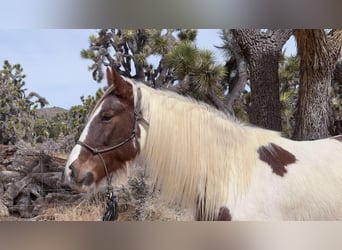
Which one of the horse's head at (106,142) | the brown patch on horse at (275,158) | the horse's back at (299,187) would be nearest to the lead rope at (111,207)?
the horse's head at (106,142)

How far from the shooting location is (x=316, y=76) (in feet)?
8.80

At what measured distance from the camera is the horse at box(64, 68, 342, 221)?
92.3 inches

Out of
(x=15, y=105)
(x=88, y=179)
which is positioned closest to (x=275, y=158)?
(x=88, y=179)

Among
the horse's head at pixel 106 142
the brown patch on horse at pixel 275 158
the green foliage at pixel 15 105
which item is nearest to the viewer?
the brown patch on horse at pixel 275 158

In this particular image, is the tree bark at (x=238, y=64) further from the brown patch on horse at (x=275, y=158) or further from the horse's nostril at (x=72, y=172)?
the horse's nostril at (x=72, y=172)

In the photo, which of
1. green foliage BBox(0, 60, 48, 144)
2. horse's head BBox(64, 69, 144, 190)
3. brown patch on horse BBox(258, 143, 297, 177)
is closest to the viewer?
brown patch on horse BBox(258, 143, 297, 177)

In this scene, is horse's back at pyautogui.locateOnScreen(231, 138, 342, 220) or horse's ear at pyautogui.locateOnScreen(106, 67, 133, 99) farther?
horse's ear at pyautogui.locateOnScreen(106, 67, 133, 99)

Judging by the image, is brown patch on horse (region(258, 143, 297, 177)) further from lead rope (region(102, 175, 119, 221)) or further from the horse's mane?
lead rope (region(102, 175, 119, 221))

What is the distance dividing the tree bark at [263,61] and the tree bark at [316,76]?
14cm

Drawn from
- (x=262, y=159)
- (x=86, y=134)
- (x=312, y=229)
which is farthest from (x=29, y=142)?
(x=312, y=229)

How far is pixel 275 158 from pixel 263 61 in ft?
2.27

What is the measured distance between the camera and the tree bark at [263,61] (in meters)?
2.66

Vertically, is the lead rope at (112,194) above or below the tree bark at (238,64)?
below

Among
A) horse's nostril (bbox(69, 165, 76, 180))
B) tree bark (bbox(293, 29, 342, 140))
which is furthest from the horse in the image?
tree bark (bbox(293, 29, 342, 140))
